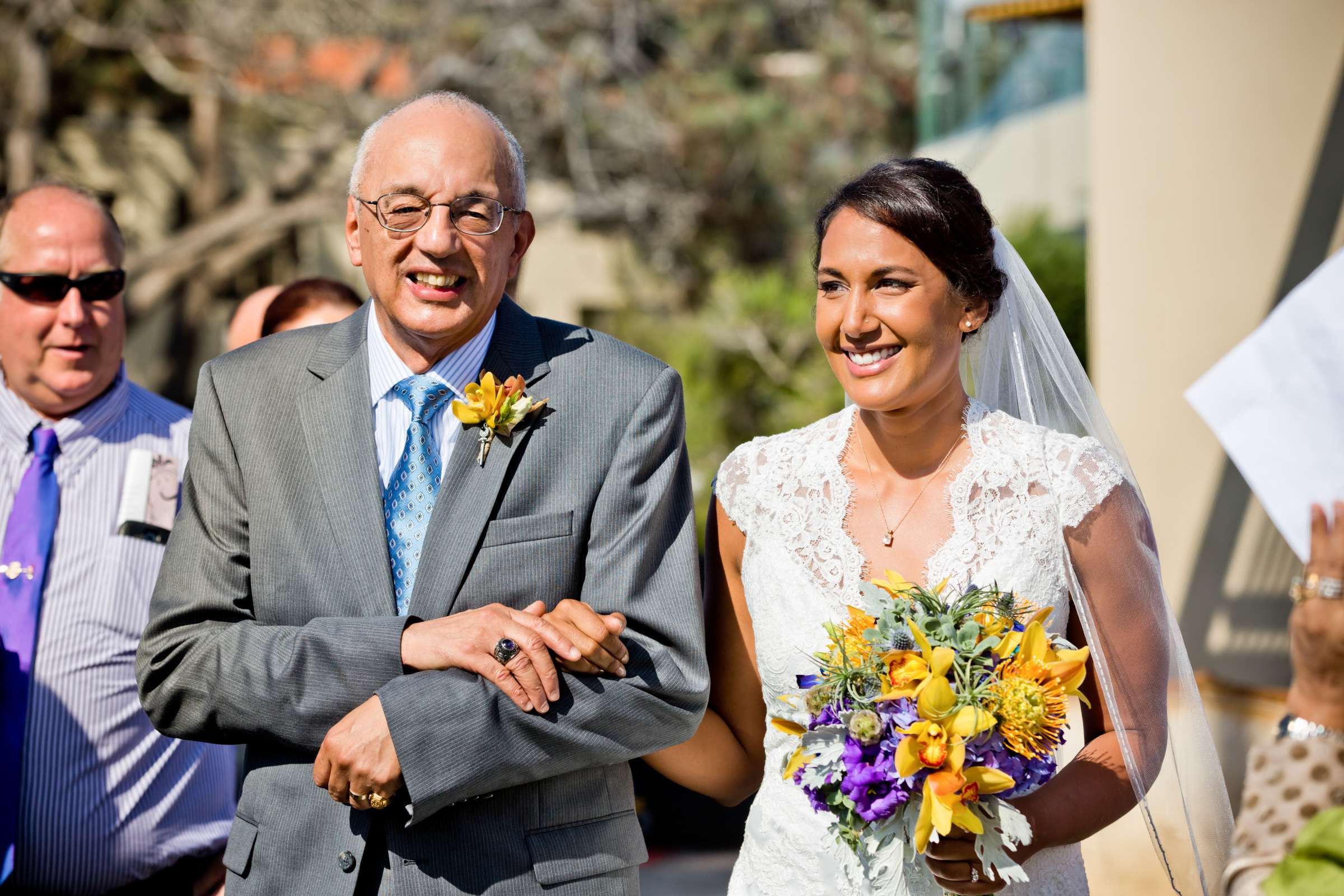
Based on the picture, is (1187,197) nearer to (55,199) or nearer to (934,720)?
(934,720)

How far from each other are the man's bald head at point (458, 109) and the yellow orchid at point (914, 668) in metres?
1.23

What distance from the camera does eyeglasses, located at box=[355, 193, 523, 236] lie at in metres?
2.82

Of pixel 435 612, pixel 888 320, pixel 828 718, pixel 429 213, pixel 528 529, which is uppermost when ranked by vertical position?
pixel 429 213

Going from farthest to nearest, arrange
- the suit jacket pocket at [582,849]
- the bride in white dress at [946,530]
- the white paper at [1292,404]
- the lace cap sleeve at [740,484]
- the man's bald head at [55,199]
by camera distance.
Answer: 1. the man's bald head at [55,199]
2. the lace cap sleeve at [740,484]
3. the bride in white dress at [946,530]
4. the suit jacket pocket at [582,849]
5. the white paper at [1292,404]

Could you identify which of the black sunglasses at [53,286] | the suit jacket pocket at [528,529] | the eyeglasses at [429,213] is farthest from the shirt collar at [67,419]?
the suit jacket pocket at [528,529]

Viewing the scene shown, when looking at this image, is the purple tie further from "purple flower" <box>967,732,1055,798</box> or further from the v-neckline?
"purple flower" <box>967,732,1055,798</box>

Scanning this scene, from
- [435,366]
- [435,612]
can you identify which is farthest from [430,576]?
[435,366]

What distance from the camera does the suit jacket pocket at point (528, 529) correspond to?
2.75 meters

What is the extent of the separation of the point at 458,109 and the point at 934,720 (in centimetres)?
157

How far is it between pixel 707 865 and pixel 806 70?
13.9m

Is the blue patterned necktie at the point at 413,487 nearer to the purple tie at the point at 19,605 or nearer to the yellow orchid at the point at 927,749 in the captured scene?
the yellow orchid at the point at 927,749

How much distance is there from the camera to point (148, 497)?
147 inches

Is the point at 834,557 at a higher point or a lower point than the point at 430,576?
lower

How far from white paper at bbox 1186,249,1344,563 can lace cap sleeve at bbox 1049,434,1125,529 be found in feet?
1.53
